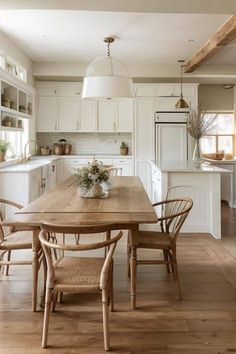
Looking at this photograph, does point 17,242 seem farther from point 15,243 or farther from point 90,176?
point 90,176

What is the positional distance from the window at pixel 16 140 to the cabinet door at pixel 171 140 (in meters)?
2.58

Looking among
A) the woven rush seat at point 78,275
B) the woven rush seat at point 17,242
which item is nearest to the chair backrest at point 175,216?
the woven rush seat at point 78,275

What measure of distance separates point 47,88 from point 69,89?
0.45m

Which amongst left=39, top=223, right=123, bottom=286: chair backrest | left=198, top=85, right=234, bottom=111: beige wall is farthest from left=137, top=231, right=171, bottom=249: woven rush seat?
Answer: left=198, top=85, right=234, bottom=111: beige wall

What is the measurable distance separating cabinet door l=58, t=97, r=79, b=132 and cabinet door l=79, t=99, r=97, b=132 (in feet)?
0.34

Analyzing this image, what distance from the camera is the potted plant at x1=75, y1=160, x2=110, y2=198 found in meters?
3.16

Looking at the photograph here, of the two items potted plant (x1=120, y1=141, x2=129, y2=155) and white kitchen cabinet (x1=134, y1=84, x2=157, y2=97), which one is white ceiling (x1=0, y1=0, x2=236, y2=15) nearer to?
white kitchen cabinet (x1=134, y1=84, x2=157, y2=97)

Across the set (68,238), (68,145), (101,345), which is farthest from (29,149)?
(101,345)

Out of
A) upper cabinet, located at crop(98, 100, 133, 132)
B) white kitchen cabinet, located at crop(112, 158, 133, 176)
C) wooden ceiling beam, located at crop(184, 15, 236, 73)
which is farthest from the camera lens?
upper cabinet, located at crop(98, 100, 133, 132)

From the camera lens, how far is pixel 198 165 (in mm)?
5223

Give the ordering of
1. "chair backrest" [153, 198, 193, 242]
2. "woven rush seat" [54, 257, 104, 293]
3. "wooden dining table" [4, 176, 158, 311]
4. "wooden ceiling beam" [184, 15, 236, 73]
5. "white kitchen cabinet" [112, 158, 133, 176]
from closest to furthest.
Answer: "woven rush seat" [54, 257, 104, 293] < "wooden dining table" [4, 176, 158, 311] < "chair backrest" [153, 198, 193, 242] < "wooden ceiling beam" [184, 15, 236, 73] < "white kitchen cabinet" [112, 158, 133, 176]

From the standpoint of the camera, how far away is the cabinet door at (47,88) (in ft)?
23.7

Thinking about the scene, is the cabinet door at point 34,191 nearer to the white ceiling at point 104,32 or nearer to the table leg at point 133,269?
the white ceiling at point 104,32

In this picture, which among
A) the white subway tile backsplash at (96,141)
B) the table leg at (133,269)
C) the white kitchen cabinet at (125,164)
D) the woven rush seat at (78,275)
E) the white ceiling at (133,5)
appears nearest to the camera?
the woven rush seat at (78,275)
